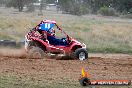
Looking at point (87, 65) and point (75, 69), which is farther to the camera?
point (87, 65)

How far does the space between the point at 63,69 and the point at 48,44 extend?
3.44m

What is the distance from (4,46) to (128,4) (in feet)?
205

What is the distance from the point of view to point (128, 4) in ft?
252

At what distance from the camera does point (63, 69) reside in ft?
41.3

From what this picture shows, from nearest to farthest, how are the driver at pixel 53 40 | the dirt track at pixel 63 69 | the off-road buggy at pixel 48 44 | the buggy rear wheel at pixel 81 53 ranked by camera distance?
the dirt track at pixel 63 69, the off-road buggy at pixel 48 44, the buggy rear wheel at pixel 81 53, the driver at pixel 53 40

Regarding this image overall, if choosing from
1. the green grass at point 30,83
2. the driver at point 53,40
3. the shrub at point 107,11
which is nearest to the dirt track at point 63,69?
the green grass at point 30,83

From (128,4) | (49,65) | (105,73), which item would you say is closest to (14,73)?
(49,65)

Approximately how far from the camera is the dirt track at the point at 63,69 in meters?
11.2

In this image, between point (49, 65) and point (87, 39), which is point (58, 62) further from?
point (87, 39)

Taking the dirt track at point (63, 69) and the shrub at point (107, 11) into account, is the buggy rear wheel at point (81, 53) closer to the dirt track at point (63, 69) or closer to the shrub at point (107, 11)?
the dirt track at point (63, 69)

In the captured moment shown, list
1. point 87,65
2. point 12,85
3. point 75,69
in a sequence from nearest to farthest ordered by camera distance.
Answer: point 12,85, point 75,69, point 87,65

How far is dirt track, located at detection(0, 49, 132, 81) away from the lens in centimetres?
1116

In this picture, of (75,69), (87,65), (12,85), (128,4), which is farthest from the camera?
(128,4)

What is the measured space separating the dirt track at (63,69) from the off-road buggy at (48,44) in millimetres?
1259
